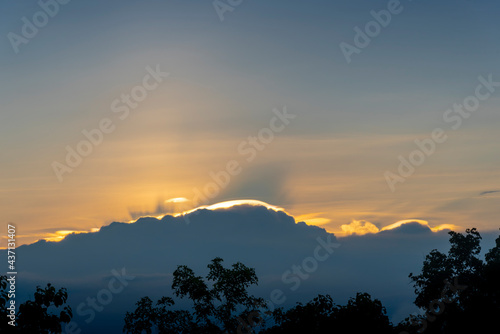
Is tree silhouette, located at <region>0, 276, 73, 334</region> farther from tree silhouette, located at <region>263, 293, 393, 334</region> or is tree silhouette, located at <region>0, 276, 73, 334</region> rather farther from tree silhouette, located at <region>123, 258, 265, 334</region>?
tree silhouette, located at <region>263, 293, 393, 334</region>

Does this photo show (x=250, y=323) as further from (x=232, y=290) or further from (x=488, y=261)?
(x=488, y=261)

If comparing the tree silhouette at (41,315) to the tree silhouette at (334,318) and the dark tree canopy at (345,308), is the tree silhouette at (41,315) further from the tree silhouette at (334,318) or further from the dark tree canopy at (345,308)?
the tree silhouette at (334,318)

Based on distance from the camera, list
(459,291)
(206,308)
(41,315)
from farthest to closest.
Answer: (459,291) < (206,308) < (41,315)

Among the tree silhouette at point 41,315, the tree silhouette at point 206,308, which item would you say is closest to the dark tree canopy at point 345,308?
the tree silhouette at point 206,308

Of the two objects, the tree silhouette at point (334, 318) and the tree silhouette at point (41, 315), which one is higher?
the tree silhouette at point (41, 315)

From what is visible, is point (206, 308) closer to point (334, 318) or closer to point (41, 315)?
point (334, 318)

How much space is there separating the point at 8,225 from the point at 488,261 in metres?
41.0

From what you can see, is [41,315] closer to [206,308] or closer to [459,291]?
[206,308]

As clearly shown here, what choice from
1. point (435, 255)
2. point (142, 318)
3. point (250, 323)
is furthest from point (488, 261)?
point (142, 318)

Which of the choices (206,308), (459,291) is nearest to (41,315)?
(206,308)

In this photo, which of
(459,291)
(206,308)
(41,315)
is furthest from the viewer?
(459,291)

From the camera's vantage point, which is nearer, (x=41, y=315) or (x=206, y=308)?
(x=41, y=315)

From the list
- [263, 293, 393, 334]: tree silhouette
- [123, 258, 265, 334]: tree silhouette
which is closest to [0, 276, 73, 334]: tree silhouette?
[123, 258, 265, 334]: tree silhouette

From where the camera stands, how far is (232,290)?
3959 centimetres
